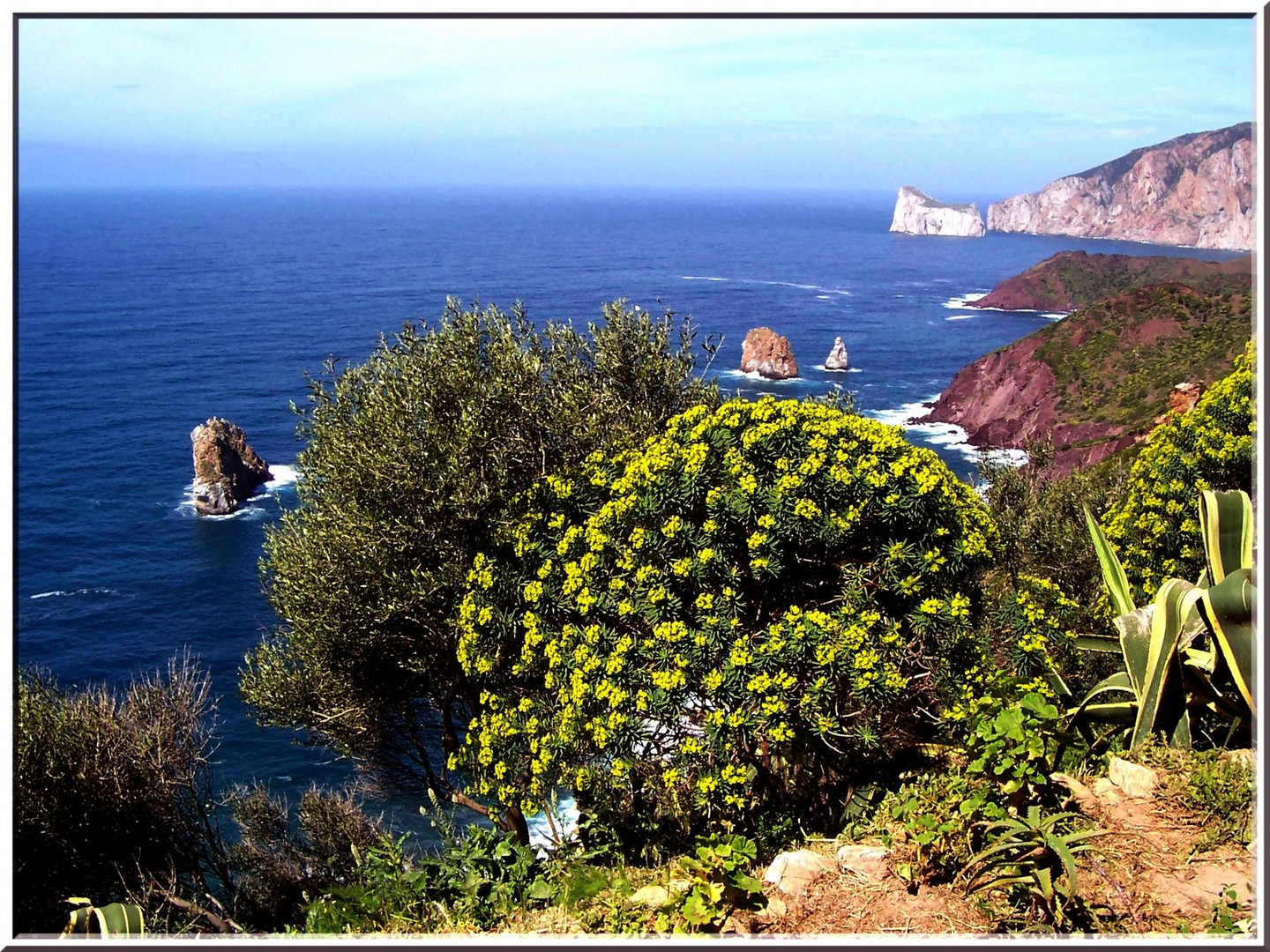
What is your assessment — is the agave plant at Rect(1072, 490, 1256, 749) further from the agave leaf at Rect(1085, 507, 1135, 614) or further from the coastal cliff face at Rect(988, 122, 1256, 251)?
the coastal cliff face at Rect(988, 122, 1256, 251)

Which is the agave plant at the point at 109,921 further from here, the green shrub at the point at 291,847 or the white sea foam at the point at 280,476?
the white sea foam at the point at 280,476

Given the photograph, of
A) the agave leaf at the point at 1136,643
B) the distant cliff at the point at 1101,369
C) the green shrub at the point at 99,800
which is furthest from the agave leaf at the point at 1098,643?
the distant cliff at the point at 1101,369

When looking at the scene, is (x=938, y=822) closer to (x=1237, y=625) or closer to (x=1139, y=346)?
(x=1237, y=625)

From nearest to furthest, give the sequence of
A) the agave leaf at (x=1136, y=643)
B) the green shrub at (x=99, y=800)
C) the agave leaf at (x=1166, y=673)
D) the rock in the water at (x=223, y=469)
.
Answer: the agave leaf at (x=1166, y=673) → the agave leaf at (x=1136, y=643) → the green shrub at (x=99, y=800) → the rock in the water at (x=223, y=469)

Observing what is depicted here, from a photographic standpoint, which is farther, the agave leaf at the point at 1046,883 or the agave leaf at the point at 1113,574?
the agave leaf at the point at 1113,574

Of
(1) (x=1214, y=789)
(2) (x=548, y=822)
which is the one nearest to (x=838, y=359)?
(2) (x=548, y=822)

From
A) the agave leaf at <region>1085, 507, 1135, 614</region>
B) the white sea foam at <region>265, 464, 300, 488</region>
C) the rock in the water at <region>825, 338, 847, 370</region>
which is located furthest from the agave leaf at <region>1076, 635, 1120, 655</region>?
the rock in the water at <region>825, 338, 847, 370</region>

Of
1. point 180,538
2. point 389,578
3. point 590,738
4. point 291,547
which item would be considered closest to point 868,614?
point 590,738
